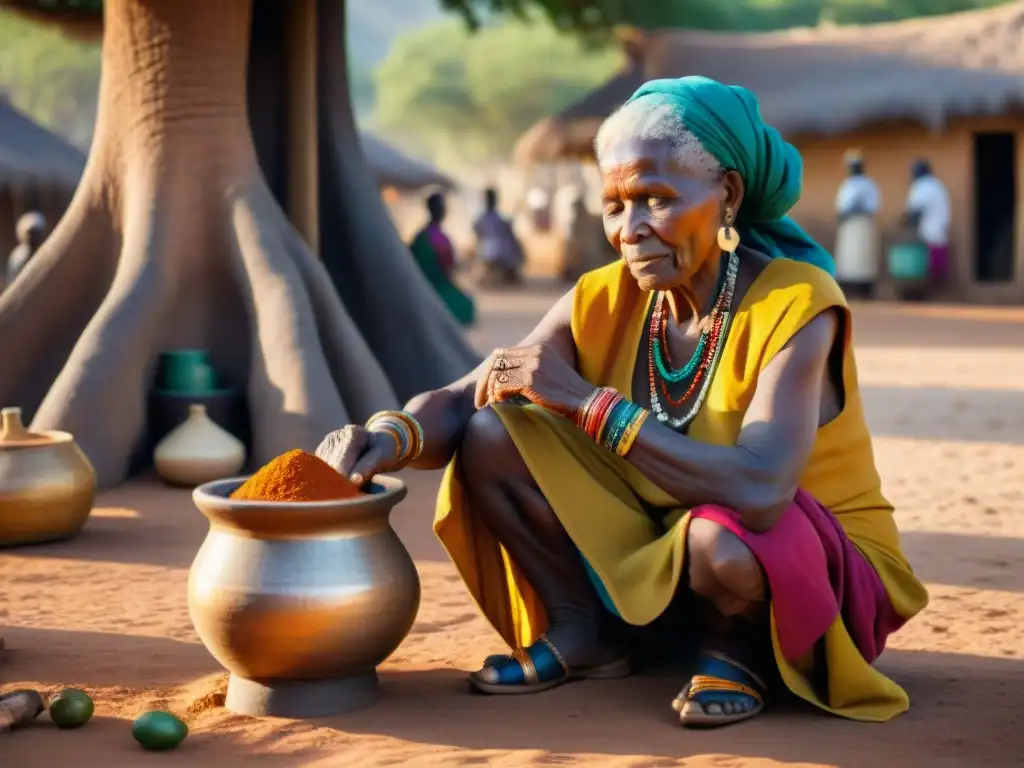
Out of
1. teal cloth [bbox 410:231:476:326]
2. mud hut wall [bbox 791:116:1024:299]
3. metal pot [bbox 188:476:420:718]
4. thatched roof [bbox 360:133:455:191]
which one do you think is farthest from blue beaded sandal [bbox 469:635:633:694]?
thatched roof [bbox 360:133:455:191]

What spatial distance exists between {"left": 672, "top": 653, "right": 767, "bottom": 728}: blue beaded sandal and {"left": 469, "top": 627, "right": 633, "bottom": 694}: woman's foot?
1.04 feet

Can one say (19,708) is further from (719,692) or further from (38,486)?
(38,486)

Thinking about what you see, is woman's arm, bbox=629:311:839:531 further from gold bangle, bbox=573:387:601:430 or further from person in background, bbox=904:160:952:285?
person in background, bbox=904:160:952:285

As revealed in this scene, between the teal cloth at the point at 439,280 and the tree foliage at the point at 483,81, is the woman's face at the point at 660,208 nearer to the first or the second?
the teal cloth at the point at 439,280

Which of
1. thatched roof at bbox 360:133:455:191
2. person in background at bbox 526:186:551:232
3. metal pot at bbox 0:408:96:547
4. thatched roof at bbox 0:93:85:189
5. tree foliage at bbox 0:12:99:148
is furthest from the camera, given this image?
tree foliage at bbox 0:12:99:148

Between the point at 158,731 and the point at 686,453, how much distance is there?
1253 millimetres

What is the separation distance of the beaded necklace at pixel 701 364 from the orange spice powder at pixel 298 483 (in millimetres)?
763

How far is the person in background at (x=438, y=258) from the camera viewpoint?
13055 mm

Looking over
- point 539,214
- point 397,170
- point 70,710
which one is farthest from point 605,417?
point 539,214

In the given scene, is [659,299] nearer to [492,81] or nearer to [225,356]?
[225,356]

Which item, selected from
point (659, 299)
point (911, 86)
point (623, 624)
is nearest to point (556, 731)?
point (623, 624)

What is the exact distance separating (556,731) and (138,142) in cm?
495

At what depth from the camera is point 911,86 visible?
699 inches

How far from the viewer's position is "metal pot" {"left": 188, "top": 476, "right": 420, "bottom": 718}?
3.21 m
